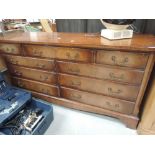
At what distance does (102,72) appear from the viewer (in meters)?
1.25

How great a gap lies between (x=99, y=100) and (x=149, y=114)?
474 millimetres

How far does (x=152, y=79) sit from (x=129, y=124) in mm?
524

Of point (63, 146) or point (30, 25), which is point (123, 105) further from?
point (30, 25)

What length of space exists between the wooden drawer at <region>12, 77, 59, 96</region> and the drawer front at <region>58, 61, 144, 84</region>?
338 millimetres

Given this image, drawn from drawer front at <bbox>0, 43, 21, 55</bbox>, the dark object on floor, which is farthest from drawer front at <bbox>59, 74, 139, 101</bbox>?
drawer front at <bbox>0, 43, 21, 55</bbox>

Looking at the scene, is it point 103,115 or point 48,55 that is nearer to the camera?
point 48,55

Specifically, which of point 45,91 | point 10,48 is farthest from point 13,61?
point 45,91

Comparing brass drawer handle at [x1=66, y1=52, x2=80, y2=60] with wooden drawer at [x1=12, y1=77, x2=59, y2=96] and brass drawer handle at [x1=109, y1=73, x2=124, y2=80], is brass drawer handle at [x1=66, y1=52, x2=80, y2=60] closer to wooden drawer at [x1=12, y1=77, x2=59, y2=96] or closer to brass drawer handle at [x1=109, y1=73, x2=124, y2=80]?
brass drawer handle at [x1=109, y1=73, x2=124, y2=80]

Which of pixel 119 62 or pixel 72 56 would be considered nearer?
pixel 119 62

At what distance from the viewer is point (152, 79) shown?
4.06ft

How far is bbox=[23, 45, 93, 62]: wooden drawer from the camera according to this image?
1.21 metres

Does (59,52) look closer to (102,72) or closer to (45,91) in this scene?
(102,72)
